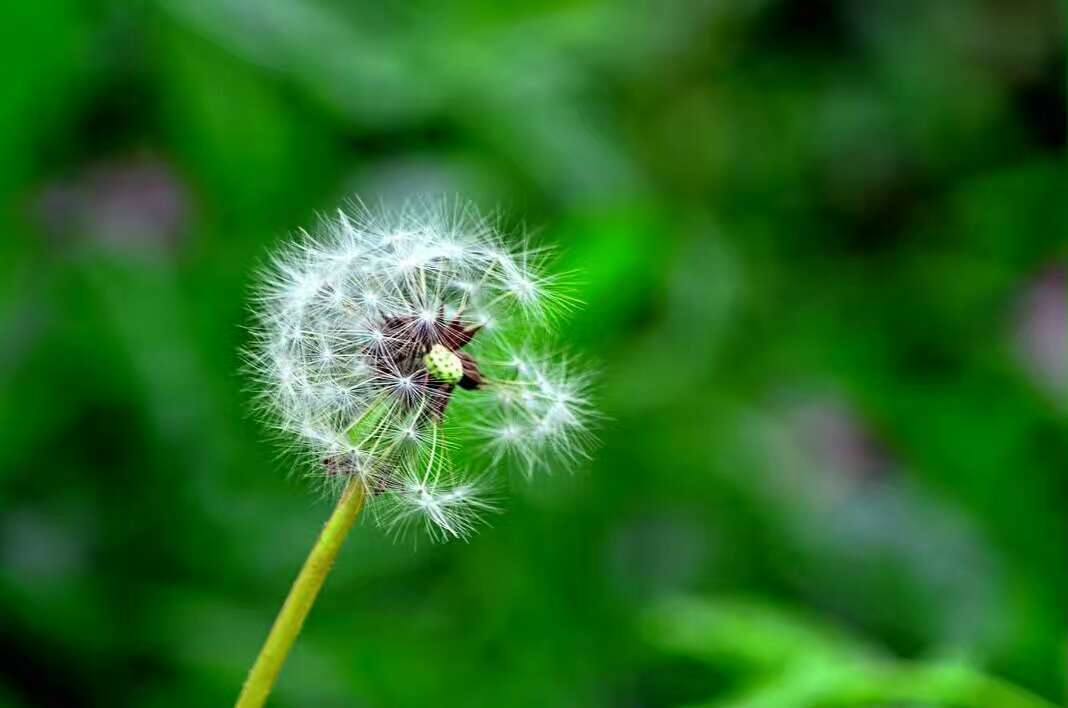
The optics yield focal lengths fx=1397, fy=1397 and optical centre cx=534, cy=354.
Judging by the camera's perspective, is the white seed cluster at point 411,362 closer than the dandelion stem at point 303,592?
No

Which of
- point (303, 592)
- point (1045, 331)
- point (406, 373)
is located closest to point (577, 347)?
point (406, 373)

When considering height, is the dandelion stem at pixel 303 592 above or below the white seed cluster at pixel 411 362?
below

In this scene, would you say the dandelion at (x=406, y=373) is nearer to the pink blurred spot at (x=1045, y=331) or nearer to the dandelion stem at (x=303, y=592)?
the dandelion stem at (x=303, y=592)

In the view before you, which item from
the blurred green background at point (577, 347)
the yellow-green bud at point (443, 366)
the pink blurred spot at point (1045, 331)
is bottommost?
the yellow-green bud at point (443, 366)

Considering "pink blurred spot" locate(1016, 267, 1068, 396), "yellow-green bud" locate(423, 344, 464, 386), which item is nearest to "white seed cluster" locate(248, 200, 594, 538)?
"yellow-green bud" locate(423, 344, 464, 386)

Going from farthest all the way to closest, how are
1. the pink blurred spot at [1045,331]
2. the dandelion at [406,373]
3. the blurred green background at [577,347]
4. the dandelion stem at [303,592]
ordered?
the pink blurred spot at [1045,331], the blurred green background at [577,347], the dandelion at [406,373], the dandelion stem at [303,592]

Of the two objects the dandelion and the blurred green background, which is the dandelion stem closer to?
the dandelion

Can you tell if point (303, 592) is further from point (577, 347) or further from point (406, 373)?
point (577, 347)

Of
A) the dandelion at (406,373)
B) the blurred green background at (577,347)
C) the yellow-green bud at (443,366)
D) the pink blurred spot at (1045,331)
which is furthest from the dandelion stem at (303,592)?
the pink blurred spot at (1045,331)
